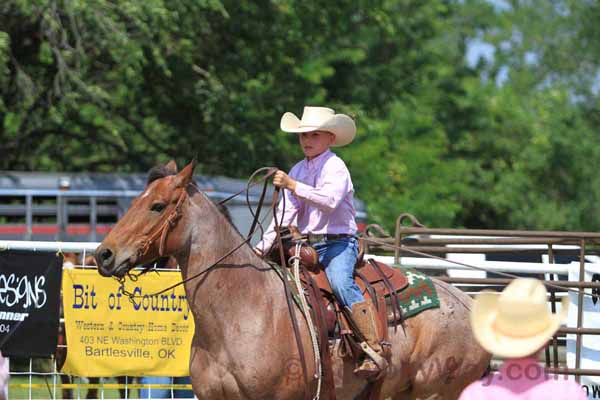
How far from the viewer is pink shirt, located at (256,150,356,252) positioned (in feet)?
23.1

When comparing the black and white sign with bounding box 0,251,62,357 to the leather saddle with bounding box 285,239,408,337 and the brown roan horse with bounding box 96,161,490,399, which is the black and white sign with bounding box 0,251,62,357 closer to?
the brown roan horse with bounding box 96,161,490,399

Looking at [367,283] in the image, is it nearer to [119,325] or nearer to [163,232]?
[163,232]

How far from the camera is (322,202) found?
6973 millimetres

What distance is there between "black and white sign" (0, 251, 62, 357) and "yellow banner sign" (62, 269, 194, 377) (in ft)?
0.38

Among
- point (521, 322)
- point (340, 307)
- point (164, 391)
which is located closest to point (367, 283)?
point (340, 307)

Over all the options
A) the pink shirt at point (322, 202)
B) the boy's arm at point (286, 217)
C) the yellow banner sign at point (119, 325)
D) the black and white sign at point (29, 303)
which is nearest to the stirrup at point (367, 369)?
the pink shirt at point (322, 202)

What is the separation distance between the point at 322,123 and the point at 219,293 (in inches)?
55.6

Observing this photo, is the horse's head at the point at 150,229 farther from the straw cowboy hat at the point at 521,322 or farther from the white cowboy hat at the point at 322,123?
the straw cowboy hat at the point at 521,322

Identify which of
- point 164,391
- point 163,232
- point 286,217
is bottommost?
point 164,391

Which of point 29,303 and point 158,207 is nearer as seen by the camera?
point 158,207

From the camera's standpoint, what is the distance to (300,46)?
2161cm

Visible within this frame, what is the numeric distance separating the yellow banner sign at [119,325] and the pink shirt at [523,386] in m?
5.45

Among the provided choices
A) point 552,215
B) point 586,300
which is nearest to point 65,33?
point 586,300

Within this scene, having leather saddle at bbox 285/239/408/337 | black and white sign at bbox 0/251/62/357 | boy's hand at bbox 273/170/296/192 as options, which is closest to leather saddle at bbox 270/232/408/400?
leather saddle at bbox 285/239/408/337
